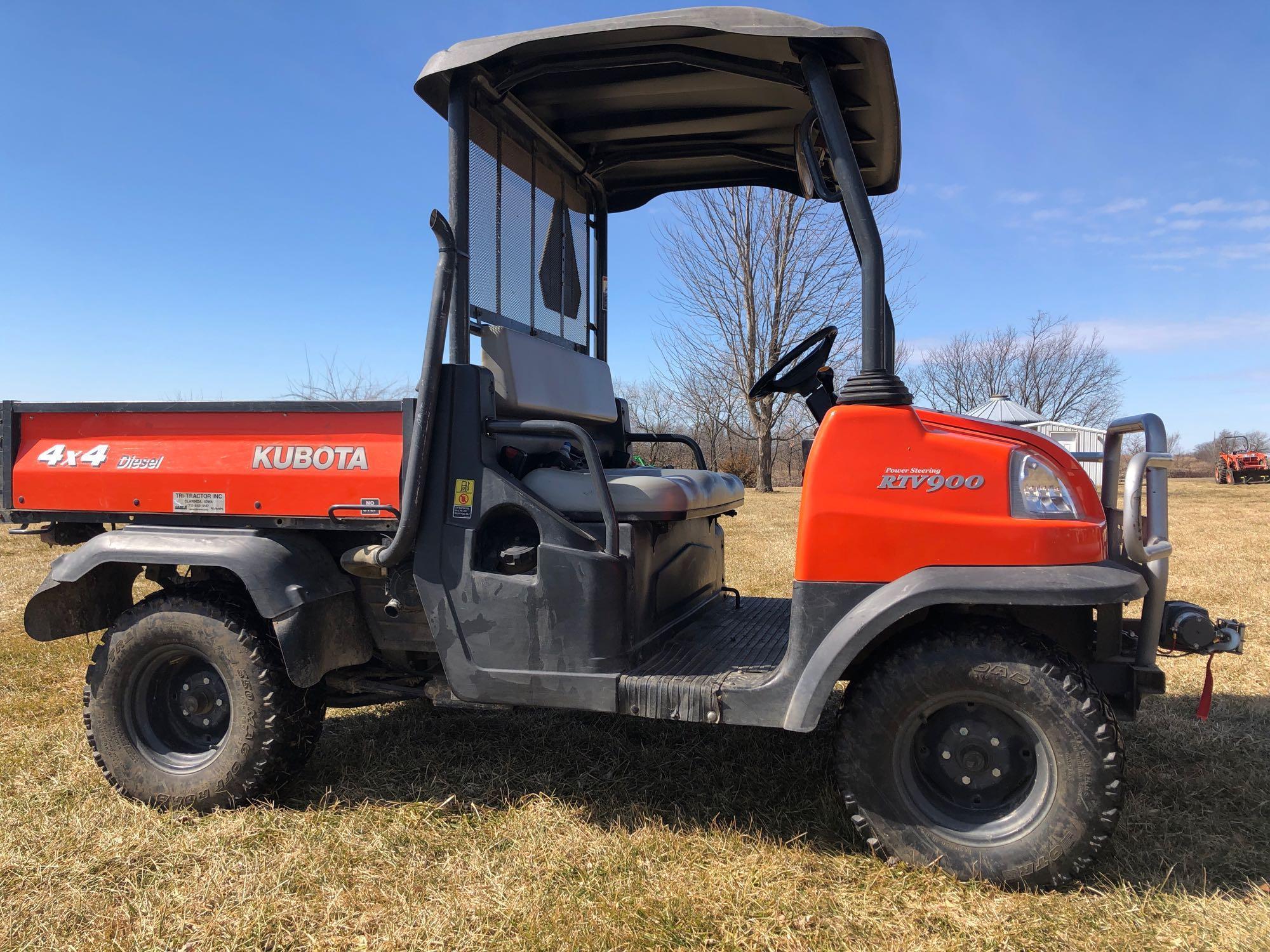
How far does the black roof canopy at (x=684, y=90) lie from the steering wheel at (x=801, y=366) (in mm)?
614

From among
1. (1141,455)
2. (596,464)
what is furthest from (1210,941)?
(596,464)

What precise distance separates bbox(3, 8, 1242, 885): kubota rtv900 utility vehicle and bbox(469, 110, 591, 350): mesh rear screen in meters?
0.02

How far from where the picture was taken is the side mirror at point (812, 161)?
120 inches

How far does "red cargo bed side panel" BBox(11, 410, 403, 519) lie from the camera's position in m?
2.99

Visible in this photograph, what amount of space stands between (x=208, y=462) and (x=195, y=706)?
3.15 ft

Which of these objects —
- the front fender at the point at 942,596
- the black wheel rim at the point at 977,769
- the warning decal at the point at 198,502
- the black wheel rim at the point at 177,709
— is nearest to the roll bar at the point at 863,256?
the front fender at the point at 942,596

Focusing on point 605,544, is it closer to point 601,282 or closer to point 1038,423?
point 601,282

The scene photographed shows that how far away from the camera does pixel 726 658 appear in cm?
295

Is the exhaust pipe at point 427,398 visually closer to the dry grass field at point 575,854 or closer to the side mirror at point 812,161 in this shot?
the dry grass field at point 575,854

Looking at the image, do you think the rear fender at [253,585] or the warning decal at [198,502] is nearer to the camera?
the rear fender at [253,585]

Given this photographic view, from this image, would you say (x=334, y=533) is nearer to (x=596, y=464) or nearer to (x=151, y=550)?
(x=151, y=550)

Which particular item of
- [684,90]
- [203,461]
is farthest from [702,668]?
[684,90]

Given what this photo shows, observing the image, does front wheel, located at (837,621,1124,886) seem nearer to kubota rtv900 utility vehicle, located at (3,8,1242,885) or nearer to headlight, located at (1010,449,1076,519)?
kubota rtv900 utility vehicle, located at (3,8,1242,885)

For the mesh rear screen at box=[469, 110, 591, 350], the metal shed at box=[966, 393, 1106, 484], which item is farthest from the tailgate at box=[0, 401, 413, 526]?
the metal shed at box=[966, 393, 1106, 484]
